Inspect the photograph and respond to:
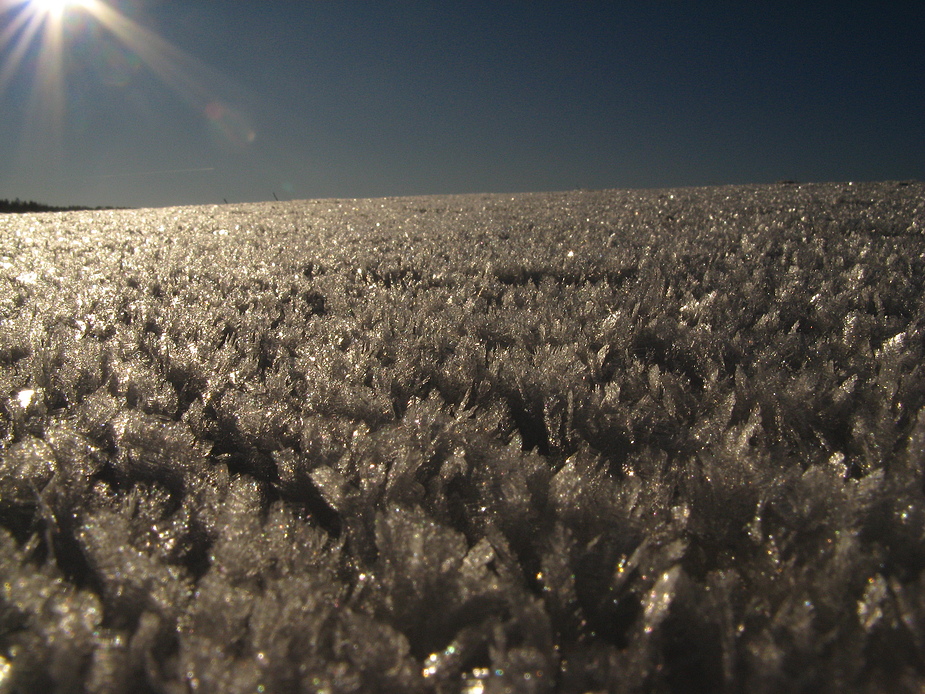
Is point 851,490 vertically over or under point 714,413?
under

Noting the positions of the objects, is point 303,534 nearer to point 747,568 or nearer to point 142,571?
point 142,571

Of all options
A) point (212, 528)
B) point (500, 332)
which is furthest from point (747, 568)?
point (500, 332)

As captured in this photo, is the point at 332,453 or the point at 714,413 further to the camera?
the point at 714,413

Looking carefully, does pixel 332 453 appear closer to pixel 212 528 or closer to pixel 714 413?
pixel 212 528

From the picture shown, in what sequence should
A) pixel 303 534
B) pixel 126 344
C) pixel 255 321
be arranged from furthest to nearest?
pixel 255 321 < pixel 126 344 < pixel 303 534

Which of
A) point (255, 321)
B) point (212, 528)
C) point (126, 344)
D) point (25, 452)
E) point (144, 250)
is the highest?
point (144, 250)

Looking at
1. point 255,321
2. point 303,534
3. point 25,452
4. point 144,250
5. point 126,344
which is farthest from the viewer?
point 144,250

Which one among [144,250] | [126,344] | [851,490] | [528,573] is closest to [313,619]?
[528,573]
